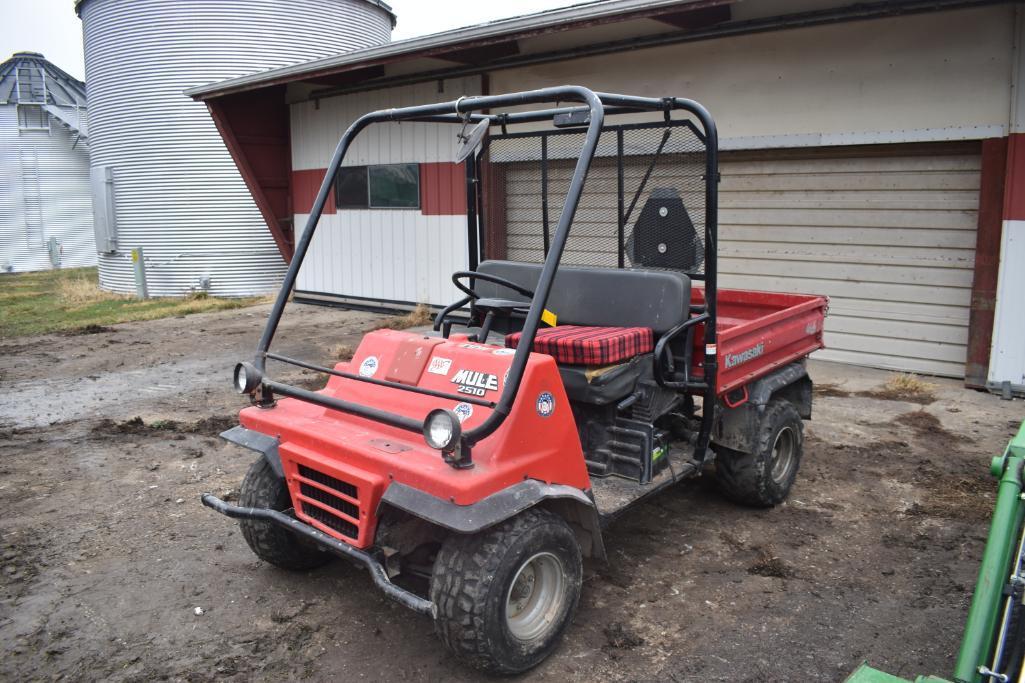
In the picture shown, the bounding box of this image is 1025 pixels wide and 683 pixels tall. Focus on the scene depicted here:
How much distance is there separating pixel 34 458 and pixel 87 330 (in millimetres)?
6122

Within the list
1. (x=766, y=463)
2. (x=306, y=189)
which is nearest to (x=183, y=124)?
(x=306, y=189)

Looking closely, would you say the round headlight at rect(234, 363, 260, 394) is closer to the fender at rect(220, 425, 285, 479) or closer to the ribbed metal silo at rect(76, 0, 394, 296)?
the fender at rect(220, 425, 285, 479)

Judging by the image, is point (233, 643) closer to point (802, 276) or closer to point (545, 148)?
point (545, 148)

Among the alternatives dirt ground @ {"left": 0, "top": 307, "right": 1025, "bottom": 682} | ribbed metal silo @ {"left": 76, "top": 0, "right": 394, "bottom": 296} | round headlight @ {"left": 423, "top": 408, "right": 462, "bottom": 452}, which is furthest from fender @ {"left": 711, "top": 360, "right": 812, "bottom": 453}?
ribbed metal silo @ {"left": 76, "top": 0, "right": 394, "bottom": 296}

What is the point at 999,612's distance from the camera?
2.48 metres

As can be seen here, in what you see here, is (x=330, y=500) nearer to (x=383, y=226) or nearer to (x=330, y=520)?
(x=330, y=520)

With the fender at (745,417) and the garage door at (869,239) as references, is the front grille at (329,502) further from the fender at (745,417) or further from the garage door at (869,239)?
the garage door at (869,239)

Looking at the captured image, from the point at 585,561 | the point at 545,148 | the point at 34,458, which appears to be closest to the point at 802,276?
the point at 545,148

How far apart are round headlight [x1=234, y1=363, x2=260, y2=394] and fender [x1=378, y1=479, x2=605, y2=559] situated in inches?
38.0

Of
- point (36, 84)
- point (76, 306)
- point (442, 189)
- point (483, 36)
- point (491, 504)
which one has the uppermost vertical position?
point (36, 84)

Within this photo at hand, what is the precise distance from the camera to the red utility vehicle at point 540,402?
9.78 ft

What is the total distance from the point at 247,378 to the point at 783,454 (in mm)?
3122

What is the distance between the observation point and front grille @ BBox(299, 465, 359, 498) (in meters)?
3.22

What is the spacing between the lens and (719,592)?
12.5 feet
